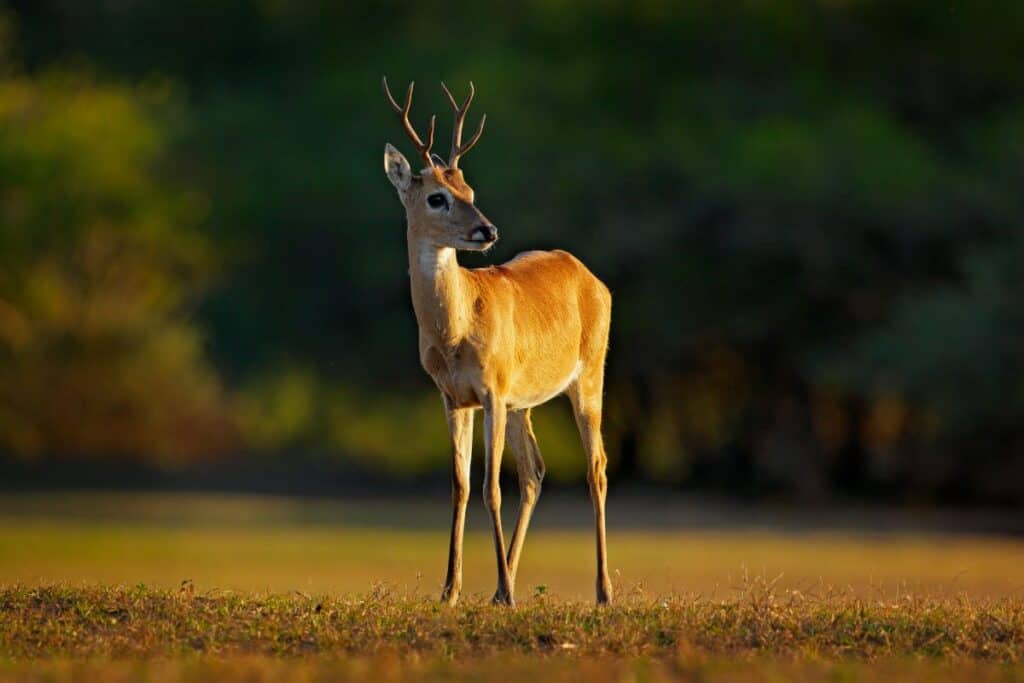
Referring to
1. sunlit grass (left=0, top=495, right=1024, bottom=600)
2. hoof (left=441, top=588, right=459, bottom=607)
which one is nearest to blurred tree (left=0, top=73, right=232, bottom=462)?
sunlit grass (left=0, top=495, right=1024, bottom=600)

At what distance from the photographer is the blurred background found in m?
41.7

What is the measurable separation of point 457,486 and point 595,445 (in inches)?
58.3

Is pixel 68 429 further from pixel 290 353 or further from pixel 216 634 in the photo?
pixel 216 634

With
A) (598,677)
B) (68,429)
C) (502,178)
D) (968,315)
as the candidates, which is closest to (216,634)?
(598,677)

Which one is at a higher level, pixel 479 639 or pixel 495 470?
pixel 495 470

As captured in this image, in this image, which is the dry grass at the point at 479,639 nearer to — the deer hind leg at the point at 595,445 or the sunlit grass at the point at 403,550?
the deer hind leg at the point at 595,445

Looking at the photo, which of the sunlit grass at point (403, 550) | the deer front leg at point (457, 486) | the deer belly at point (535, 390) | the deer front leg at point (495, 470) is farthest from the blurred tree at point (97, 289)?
the deer front leg at point (495, 470)

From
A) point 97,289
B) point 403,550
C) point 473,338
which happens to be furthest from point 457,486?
point 97,289

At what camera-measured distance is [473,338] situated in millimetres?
13836

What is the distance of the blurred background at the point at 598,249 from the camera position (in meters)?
41.7

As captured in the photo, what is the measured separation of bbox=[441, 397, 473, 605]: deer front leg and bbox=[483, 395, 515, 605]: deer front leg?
15 cm

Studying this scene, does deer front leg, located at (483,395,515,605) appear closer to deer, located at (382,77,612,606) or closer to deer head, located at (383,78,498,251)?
deer, located at (382,77,612,606)

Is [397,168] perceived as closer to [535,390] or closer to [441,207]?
[441,207]

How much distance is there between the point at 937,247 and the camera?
42.1 meters
